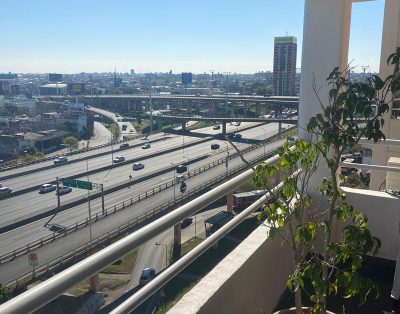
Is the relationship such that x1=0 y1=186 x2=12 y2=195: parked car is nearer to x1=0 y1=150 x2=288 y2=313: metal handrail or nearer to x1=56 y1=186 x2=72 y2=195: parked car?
x1=56 y1=186 x2=72 y2=195: parked car

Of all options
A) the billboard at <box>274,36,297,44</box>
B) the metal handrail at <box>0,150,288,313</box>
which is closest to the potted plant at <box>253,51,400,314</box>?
the metal handrail at <box>0,150,288,313</box>

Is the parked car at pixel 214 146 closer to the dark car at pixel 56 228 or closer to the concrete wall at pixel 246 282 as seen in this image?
the dark car at pixel 56 228

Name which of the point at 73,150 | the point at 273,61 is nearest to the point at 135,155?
the point at 73,150

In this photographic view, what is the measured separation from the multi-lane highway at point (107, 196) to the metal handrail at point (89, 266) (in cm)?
835

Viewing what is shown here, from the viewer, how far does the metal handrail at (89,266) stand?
1.46ft

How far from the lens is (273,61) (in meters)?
65.5

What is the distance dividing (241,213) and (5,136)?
Result: 29.6 meters

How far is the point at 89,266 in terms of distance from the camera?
54cm

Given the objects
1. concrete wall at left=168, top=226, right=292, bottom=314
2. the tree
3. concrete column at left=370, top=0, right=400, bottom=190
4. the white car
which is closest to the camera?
concrete wall at left=168, top=226, right=292, bottom=314

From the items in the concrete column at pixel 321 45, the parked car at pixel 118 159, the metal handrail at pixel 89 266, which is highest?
the concrete column at pixel 321 45

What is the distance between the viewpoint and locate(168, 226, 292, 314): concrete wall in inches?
42.7

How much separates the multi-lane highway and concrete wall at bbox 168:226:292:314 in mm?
7607

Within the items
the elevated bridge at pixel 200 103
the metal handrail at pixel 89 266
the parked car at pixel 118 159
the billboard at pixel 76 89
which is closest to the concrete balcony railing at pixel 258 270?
the metal handrail at pixel 89 266

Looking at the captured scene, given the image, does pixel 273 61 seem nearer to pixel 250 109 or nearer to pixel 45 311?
pixel 250 109
